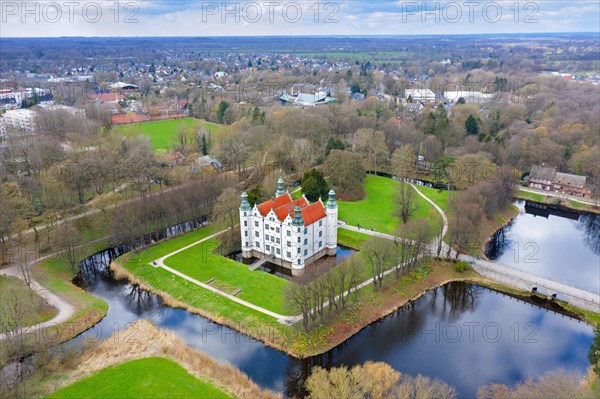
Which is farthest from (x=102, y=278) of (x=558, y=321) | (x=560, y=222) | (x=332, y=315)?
(x=560, y=222)

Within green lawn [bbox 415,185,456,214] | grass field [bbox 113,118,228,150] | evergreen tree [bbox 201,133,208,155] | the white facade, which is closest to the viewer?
green lawn [bbox 415,185,456,214]

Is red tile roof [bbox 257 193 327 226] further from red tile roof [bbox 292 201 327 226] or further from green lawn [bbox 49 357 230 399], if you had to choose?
green lawn [bbox 49 357 230 399]

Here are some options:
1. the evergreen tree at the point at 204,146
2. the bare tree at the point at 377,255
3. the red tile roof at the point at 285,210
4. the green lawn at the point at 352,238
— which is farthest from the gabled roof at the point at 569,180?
the evergreen tree at the point at 204,146

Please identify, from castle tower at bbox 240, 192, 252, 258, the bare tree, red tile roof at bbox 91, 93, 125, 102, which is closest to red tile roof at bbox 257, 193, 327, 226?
castle tower at bbox 240, 192, 252, 258

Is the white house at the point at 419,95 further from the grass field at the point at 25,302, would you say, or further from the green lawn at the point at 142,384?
the green lawn at the point at 142,384

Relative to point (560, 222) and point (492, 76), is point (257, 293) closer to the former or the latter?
point (560, 222)

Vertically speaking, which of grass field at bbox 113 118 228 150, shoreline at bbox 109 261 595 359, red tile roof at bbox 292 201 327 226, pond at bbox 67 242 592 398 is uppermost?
grass field at bbox 113 118 228 150
